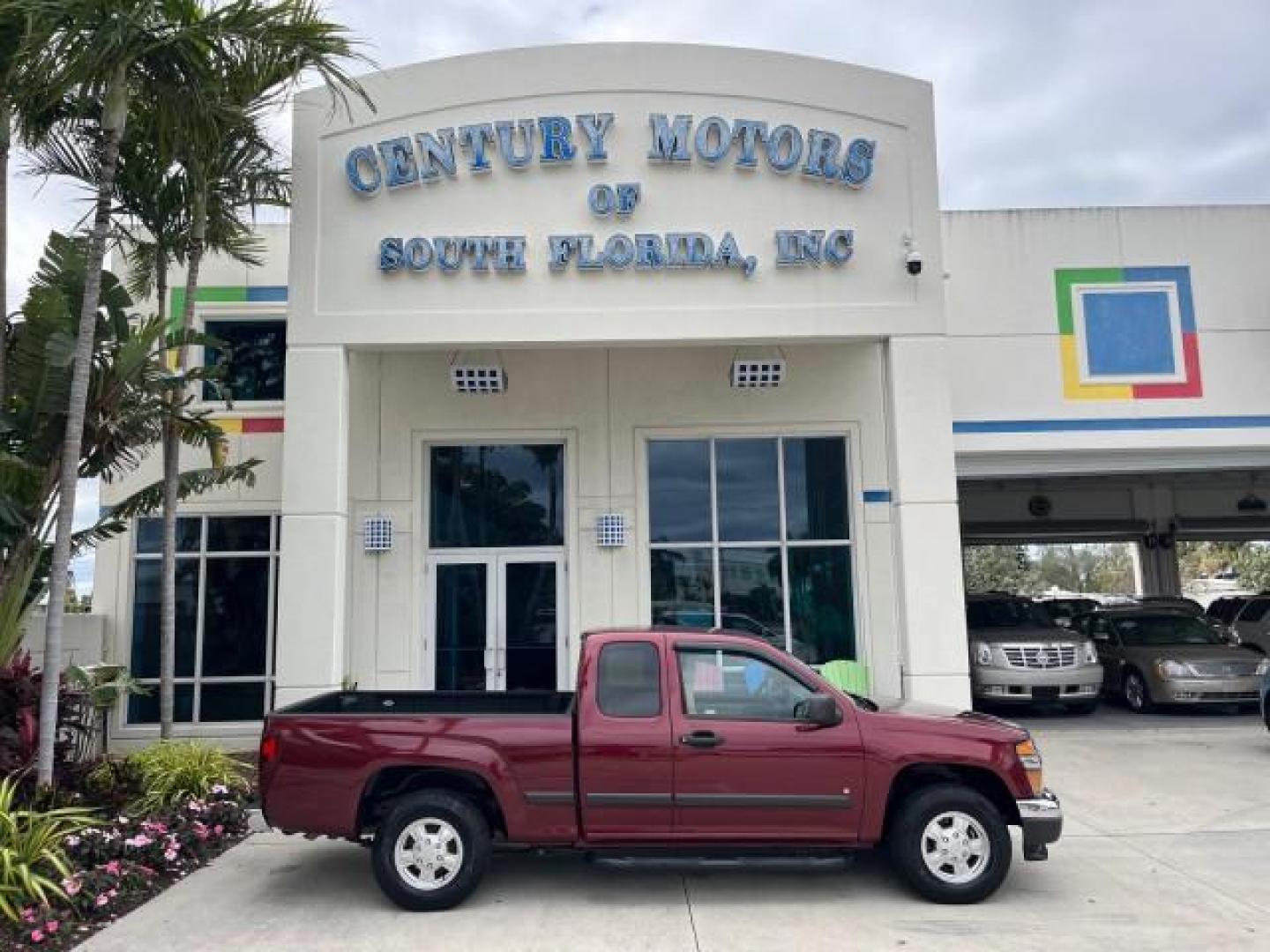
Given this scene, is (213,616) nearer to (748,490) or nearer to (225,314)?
(225,314)

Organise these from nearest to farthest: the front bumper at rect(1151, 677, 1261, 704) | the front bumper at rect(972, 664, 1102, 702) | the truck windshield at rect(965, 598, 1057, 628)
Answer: the front bumper at rect(1151, 677, 1261, 704) → the front bumper at rect(972, 664, 1102, 702) → the truck windshield at rect(965, 598, 1057, 628)

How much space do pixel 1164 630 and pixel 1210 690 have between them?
196 centimetres

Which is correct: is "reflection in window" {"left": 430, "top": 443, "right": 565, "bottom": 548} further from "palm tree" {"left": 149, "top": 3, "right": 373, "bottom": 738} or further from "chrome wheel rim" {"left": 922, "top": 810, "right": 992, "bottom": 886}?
"chrome wheel rim" {"left": 922, "top": 810, "right": 992, "bottom": 886}

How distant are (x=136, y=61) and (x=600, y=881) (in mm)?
7355

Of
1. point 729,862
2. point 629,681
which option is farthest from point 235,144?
point 729,862

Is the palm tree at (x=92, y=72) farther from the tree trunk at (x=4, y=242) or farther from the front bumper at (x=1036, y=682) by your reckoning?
the front bumper at (x=1036, y=682)

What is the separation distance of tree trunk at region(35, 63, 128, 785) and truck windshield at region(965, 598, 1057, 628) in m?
13.1

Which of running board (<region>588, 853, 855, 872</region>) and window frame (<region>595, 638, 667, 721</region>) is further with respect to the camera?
window frame (<region>595, 638, 667, 721</region>)

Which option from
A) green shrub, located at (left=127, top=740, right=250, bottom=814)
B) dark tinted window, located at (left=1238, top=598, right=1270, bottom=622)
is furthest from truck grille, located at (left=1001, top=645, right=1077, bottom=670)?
green shrub, located at (left=127, top=740, right=250, bottom=814)

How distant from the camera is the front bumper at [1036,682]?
14.7m

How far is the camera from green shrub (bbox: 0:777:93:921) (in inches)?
245

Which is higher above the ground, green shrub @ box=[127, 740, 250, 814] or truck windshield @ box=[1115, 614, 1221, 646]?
truck windshield @ box=[1115, 614, 1221, 646]

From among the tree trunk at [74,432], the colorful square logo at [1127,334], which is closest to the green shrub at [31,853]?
the tree trunk at [74,432]

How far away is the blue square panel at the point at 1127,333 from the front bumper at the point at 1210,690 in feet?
15.0
